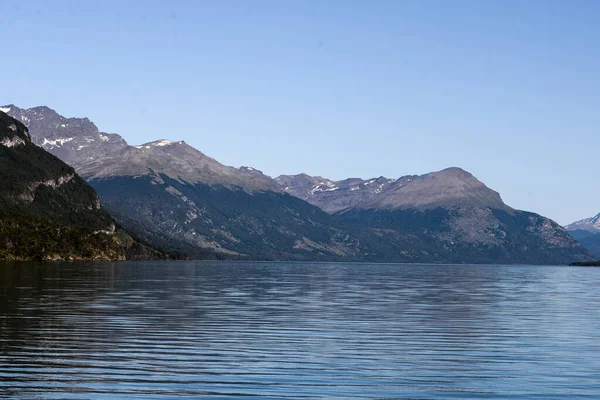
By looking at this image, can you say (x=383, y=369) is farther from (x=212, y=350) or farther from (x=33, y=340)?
(x=33, y=340)

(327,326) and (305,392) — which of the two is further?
(327,326)

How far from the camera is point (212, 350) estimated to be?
163ft

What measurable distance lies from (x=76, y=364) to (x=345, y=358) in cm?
1371

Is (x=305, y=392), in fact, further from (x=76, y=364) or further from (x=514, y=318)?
(x=514, y=318)

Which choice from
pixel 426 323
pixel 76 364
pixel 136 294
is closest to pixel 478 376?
pixel 76 364

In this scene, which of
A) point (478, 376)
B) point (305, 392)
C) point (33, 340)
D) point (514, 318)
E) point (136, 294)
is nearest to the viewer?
point (305, 392)

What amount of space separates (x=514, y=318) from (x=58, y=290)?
187 feet

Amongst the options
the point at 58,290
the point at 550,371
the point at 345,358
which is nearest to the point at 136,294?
the point at 58,290

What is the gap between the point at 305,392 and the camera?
35.9 m

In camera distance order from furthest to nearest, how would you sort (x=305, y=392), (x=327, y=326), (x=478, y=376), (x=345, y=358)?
(x=327, y=326) → (x=345, y=358) → (x=478, y=376) → (x=305, y=392)

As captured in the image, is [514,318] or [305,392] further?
[514,318]

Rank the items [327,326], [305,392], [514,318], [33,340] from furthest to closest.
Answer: [514,318] → [327,326] → [33,340] → [305,392]

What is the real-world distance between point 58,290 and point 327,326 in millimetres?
53040

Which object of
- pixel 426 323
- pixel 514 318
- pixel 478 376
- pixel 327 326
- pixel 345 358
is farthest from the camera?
pixel 514 318
